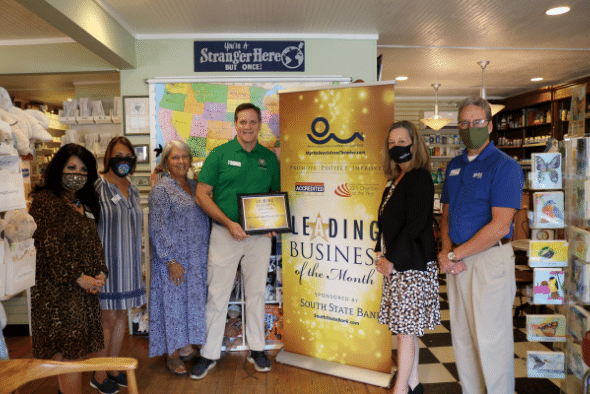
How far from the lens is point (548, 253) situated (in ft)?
7.54

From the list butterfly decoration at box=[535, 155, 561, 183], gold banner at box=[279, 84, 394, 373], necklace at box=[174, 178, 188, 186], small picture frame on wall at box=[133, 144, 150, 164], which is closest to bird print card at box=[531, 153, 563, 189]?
butterfly decoration at box=[535, 155, 561, 183]

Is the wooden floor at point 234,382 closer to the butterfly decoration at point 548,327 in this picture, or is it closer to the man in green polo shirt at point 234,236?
the man in green polo shirt at point 234,236

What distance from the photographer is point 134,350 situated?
3.53m

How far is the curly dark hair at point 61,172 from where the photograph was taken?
2.33m

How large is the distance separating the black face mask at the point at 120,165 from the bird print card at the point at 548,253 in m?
2.57

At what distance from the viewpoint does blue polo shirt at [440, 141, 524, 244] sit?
2117mm

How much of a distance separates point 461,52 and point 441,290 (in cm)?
307

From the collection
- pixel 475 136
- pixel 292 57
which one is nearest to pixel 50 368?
pixel 475 136

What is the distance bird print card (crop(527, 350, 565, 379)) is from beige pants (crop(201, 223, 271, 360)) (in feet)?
5.95

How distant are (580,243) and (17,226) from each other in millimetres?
2733

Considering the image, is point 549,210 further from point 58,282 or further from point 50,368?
point 58,282

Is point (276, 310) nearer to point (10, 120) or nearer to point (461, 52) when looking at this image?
point (10, 120)

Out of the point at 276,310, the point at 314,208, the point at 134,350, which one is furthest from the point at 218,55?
the point at 134,350

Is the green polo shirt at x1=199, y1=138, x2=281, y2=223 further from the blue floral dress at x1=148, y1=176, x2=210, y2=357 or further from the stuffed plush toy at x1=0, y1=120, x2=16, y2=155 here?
the stuffed plush toy at x1=0, y1=120, x2=16, y2=155
